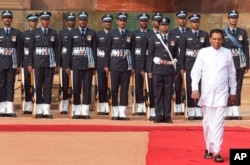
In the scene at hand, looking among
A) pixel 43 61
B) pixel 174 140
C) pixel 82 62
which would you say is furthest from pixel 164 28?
pixel 174 140

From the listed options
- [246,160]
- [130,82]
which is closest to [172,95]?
[130,82]

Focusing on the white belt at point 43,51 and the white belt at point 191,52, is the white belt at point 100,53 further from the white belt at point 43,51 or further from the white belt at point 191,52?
the white belt at point 191,52

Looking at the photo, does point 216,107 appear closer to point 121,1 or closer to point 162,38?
point 162,38

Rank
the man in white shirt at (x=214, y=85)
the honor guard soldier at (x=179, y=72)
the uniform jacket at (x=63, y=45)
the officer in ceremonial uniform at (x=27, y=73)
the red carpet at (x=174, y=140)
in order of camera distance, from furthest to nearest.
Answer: the officer in ceremonial uniform at (x=27, y=73)
the uniform jacket at (x=63, y=45)
the honor guard soldier at (x=179, y=72)
the man in white shirt at (x=214, y=85)
the red carpet at (x=174, y=140)

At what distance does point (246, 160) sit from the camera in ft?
36.5

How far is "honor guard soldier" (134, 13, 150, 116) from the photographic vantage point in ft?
69.0

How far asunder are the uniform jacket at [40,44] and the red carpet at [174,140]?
252cm

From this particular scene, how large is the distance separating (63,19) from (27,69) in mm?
4902

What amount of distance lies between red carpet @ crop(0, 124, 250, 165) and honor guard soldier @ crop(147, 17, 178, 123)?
126 centimetres

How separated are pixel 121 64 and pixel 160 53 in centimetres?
104

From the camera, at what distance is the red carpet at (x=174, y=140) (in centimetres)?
1446

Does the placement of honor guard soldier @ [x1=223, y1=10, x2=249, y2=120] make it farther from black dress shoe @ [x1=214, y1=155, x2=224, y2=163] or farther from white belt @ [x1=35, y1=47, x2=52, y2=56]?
black dress shoe @ [x1=214, y1=155, x2=224, y2=163]

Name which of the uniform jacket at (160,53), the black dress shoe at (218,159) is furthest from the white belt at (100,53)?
the black dress shoe at (218,159)

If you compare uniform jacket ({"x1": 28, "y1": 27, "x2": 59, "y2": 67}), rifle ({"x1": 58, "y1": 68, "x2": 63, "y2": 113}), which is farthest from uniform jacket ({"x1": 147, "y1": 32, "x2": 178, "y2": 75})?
rifle ({"x1": 58, "y1": 68, "x2": 63, "y2": 113})
